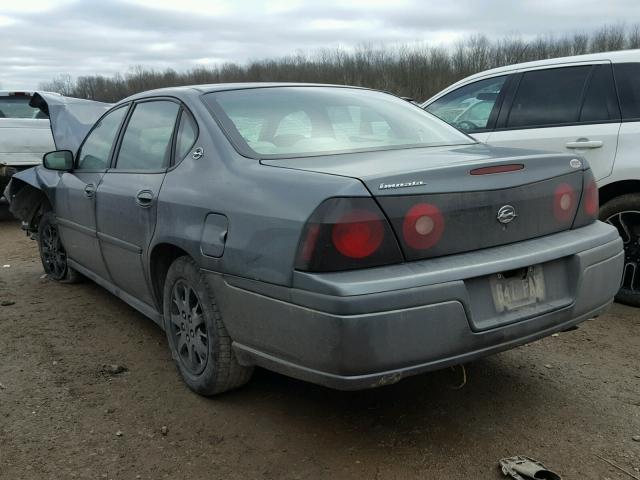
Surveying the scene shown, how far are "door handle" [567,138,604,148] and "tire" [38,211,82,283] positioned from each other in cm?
405

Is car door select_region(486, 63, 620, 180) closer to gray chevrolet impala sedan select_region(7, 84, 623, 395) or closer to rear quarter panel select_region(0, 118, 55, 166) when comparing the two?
gray chevrolet impala sedan select_region(7, 84, 623, 395)

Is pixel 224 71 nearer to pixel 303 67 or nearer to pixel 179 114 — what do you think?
pixel 303 67

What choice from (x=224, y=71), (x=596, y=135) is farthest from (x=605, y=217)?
(x=224, y=71)

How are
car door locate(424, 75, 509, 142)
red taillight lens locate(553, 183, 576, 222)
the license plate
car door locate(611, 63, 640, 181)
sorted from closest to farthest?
the license plate → red taillight lens locate(553, 183, 576, 222) → car door locate(611, 63, 640, 181) → car door locate(424, 75, 509, 142)

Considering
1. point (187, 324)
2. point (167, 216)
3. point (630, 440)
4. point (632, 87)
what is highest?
point (632, 87)

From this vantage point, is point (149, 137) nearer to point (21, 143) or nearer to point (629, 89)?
point (629, 89)

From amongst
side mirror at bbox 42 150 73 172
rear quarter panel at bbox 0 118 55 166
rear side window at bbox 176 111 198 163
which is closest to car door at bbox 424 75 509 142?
rear side window at bbox 176 111 198 163

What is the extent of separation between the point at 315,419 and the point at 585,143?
2.86 metres

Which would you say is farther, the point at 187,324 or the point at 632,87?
the point at 632,87

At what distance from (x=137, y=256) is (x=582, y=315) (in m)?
2.31

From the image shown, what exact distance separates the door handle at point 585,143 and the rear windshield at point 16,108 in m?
8.22

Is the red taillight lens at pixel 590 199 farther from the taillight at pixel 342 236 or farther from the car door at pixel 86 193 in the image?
the car door at pixel 86 193

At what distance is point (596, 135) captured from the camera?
4.39m

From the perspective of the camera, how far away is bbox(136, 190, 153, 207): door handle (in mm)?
3268
